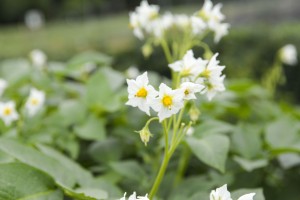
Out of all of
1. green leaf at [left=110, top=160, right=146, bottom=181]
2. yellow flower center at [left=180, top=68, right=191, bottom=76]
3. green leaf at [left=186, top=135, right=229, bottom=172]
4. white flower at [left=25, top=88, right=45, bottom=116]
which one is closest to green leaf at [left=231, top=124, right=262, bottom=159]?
green leaf at [left=186, top=135, right=229, bottom=172]

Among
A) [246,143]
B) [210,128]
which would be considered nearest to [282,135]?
[246,143]

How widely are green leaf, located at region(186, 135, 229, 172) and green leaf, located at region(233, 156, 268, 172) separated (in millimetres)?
80

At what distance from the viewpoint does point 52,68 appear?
7.59ft

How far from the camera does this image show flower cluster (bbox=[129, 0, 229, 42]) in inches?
67.9

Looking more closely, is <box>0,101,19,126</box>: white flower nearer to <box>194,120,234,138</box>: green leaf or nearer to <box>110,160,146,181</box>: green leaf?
<box>110,160,146,181</box>: green leaf

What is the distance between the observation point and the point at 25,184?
4.08ft

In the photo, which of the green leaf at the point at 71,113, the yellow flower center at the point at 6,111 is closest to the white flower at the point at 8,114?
the yellow flower center at the point at 6,111

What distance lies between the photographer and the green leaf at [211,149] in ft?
4.56

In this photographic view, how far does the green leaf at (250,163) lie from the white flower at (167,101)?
40 cm

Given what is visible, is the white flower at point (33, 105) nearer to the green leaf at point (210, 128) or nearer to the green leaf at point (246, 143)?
the green leaf at point (210, 128)

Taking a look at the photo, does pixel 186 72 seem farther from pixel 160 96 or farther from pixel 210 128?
pixel 210 128

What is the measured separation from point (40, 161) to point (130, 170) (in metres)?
0.34

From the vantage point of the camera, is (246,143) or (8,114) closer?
(246,143)

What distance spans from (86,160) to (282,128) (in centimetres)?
71
